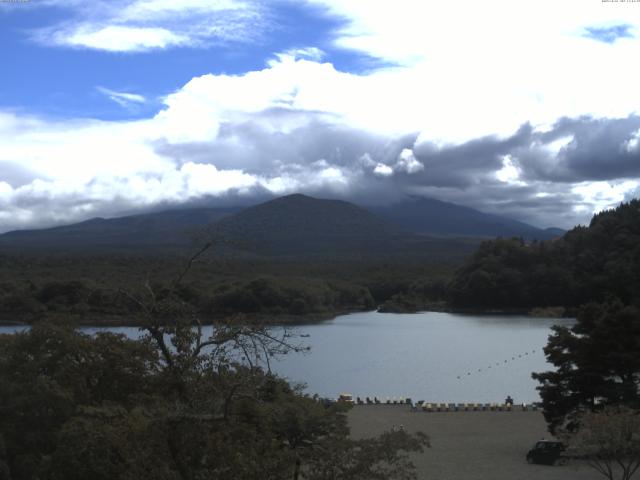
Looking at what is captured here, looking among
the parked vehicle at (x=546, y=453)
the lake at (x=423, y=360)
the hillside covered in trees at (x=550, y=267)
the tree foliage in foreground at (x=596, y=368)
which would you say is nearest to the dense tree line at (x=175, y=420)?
the parked vehicle at (x=546, y=453)

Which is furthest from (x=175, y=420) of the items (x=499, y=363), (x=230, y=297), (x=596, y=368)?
(x=230, y=297)

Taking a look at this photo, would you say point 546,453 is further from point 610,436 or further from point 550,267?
point 550,267

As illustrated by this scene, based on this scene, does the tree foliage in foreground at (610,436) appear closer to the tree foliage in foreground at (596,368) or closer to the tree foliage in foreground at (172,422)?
the tree foliage in foreground at (596,368)

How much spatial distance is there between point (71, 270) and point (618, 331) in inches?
2743

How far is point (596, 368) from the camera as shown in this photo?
1802 centimetres

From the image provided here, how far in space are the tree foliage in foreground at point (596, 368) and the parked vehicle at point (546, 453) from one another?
0.48m

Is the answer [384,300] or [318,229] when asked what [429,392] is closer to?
[384,300]

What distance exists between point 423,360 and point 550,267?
128ft

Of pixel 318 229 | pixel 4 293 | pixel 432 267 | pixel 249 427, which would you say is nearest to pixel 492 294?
pixel 432 267

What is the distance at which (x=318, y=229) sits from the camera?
558ft

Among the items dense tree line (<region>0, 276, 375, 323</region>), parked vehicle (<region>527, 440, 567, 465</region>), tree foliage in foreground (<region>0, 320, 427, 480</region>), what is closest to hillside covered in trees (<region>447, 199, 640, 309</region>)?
dense tree line (<region>0, 276, 375, 323</region>)

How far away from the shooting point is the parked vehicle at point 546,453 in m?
17.3

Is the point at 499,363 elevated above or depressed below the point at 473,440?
below

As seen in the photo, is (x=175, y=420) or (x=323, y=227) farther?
(x=323, y=227)
